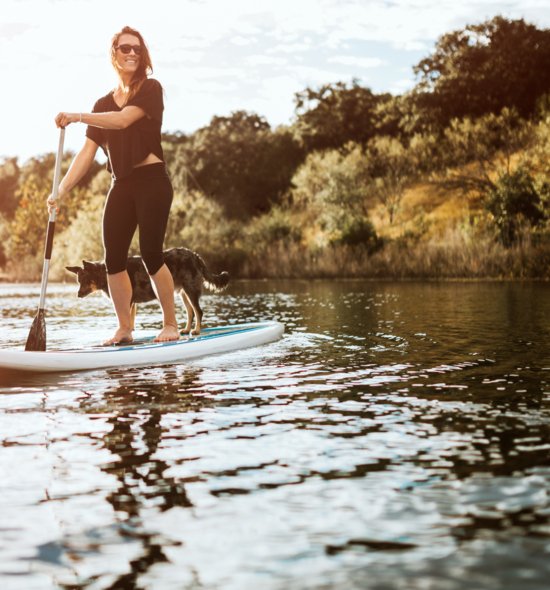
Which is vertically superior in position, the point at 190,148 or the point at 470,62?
the point at 470,62

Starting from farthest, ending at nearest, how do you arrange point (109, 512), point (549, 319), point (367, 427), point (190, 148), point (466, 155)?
1. point (190, 148)
2. point (466, 155)
3. point (549, 319)
4. point (367, 427)
5. point (109, 512)

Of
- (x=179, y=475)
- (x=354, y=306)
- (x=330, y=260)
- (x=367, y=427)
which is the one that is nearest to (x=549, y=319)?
(x=354, y=306)

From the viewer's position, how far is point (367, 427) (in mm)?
4984

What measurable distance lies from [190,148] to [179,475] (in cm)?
5631

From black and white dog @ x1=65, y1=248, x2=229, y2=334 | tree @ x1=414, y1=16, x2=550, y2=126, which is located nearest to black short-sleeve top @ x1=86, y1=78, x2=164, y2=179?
black and white dog @ x1=65, y1=248, x2=229, y2=334

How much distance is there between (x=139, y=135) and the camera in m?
8.07

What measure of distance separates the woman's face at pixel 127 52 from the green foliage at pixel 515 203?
2533 centimetres

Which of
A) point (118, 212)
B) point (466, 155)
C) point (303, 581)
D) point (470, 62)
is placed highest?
point (470, 62)

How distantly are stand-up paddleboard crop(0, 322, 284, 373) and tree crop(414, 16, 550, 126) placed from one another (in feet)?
151

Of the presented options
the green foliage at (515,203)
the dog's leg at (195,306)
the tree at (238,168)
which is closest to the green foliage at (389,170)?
the tree at (238,168)

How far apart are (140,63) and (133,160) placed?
2.90ft

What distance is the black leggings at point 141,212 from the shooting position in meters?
8.16

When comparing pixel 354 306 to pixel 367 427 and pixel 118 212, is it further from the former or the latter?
pixel 367 427

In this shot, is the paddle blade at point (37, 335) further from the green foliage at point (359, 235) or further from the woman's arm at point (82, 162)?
the green foliage at point (359, 235)
